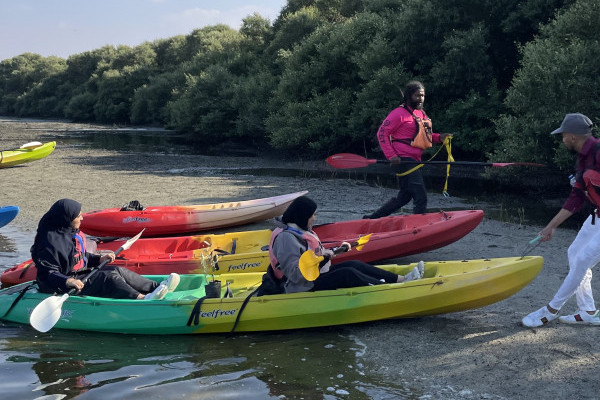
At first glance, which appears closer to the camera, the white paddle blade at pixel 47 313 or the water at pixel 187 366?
the water at pixel 187 366

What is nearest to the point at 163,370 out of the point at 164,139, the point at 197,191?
the point at 197,191

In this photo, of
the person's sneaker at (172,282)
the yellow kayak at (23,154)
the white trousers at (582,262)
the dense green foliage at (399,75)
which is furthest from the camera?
the yellow kayak at (23,154)

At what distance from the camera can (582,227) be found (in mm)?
4633

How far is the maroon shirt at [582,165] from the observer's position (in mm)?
4495

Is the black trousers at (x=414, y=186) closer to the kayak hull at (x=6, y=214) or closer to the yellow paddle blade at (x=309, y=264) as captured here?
the yellow paddle blade at (x=309, y=264)

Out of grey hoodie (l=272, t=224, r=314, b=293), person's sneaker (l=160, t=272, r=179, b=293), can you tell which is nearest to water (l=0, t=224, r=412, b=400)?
grey hoodie (l=272, t=224, r=314, b=293)

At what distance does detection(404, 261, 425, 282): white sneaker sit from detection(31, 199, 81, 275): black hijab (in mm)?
2954

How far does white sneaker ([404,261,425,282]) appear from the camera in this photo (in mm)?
5387

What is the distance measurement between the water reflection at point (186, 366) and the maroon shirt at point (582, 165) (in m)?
2.02

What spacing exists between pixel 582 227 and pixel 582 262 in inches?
12.1

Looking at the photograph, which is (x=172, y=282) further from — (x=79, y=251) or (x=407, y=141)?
(x=407, y=141)

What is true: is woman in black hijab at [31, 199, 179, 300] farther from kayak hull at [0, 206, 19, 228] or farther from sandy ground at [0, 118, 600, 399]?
kayak hull at [0, 206, 19, 228]

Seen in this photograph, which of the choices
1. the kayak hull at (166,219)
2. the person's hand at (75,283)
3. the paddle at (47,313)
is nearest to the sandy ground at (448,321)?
the kayak hull at (166,219)

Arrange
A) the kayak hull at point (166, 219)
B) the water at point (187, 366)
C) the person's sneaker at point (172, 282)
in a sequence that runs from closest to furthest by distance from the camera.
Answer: the water at point (187, 366) → the person's sneaker at point (172, 282) → the kayak hull at point (166, 219)
